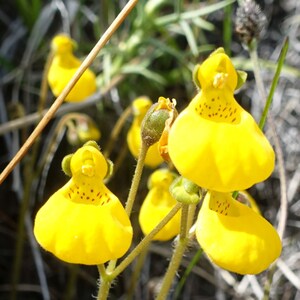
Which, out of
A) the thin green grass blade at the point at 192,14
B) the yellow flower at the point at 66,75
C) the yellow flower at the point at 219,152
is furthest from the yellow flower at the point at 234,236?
the thin green grass blade at the point at 192,14

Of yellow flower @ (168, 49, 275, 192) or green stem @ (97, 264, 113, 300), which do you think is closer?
yellow flower @ (168, 49, 275, 192)

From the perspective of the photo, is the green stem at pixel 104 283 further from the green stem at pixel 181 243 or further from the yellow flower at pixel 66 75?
the yellow flower at pixel 66 75

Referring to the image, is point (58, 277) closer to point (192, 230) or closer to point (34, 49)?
point (34, 49)

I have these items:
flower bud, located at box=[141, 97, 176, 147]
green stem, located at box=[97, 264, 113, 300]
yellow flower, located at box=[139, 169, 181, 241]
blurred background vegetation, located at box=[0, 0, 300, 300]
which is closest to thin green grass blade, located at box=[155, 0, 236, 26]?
blurred background vegetation, located at box=[0, 0, 300, 300]

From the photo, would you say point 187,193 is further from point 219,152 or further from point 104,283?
point 104,283

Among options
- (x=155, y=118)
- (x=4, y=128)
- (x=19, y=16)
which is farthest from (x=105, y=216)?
(x=19, y=16)

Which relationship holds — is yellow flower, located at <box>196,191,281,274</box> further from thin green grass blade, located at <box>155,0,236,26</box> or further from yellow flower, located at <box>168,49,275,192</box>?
thin green grass blade, located at <box>155,0,236,26</box>

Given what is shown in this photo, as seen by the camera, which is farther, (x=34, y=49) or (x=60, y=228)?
(x=34, y=49)

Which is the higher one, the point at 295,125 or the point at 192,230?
the point at 192,230
